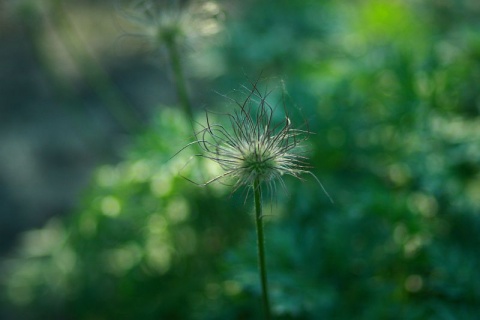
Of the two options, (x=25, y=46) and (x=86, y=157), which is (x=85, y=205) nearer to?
(x=86, y=157)

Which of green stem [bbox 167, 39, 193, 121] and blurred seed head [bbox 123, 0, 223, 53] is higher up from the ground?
blurred seed head [bbox 123, 0, 223, 53]

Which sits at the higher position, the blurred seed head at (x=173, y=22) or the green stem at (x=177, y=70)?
the blurred seed head at (x=173, y=22)

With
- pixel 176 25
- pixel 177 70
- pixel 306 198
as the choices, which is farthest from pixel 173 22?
pixel 306 198

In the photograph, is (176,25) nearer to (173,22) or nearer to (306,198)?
(173,22)

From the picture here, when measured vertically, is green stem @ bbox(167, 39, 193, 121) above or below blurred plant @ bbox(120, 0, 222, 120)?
below

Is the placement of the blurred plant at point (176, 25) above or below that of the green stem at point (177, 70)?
above

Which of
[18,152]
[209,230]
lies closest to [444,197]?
[209,230]
